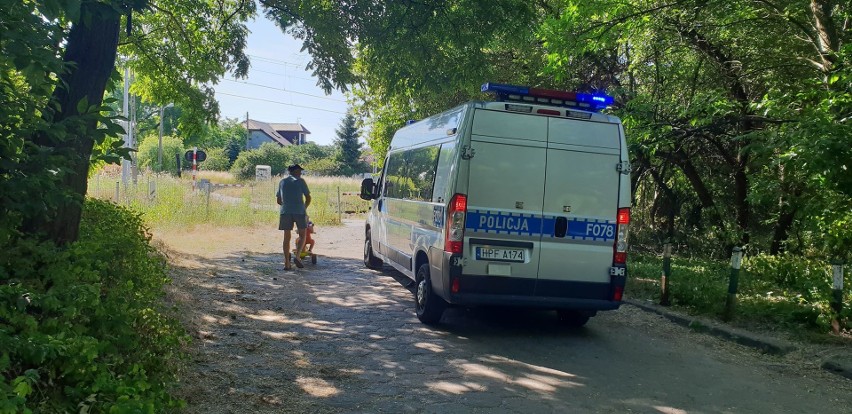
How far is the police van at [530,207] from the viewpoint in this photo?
676cm

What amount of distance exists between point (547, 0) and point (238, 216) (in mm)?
11371

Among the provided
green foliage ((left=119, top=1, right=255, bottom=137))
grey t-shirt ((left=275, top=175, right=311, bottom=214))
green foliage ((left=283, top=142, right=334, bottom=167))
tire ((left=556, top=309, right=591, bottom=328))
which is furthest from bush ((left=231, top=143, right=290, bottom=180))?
tire ((left=556, top=309, right=591, bottom=328))

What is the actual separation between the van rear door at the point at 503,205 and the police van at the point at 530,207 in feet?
0.03

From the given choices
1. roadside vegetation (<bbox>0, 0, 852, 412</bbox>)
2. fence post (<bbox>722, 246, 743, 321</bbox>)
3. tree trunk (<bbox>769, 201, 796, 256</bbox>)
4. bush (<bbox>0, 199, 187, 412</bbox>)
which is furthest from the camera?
tree trunk (<bbox>769, 201, 796, 256</bbox>)

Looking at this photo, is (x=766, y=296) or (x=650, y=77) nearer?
(x=766, y=296)

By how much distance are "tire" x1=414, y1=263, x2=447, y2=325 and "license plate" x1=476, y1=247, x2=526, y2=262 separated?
2.78 ft

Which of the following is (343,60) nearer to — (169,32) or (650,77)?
(169,32)

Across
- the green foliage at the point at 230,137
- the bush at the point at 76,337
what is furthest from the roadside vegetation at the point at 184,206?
the green foliage at the point at 230,137

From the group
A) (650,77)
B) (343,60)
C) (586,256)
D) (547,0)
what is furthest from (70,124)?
(650,77)

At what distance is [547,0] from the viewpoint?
1396cm

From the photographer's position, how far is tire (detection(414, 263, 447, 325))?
24.1 feet

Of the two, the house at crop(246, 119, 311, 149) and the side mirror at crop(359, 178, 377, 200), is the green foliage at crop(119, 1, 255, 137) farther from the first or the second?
the house at crop(246, 119, 311, 149)

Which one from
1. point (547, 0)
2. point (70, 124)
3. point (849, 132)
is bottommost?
point (70, 124)

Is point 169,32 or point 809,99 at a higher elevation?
point 169,32
